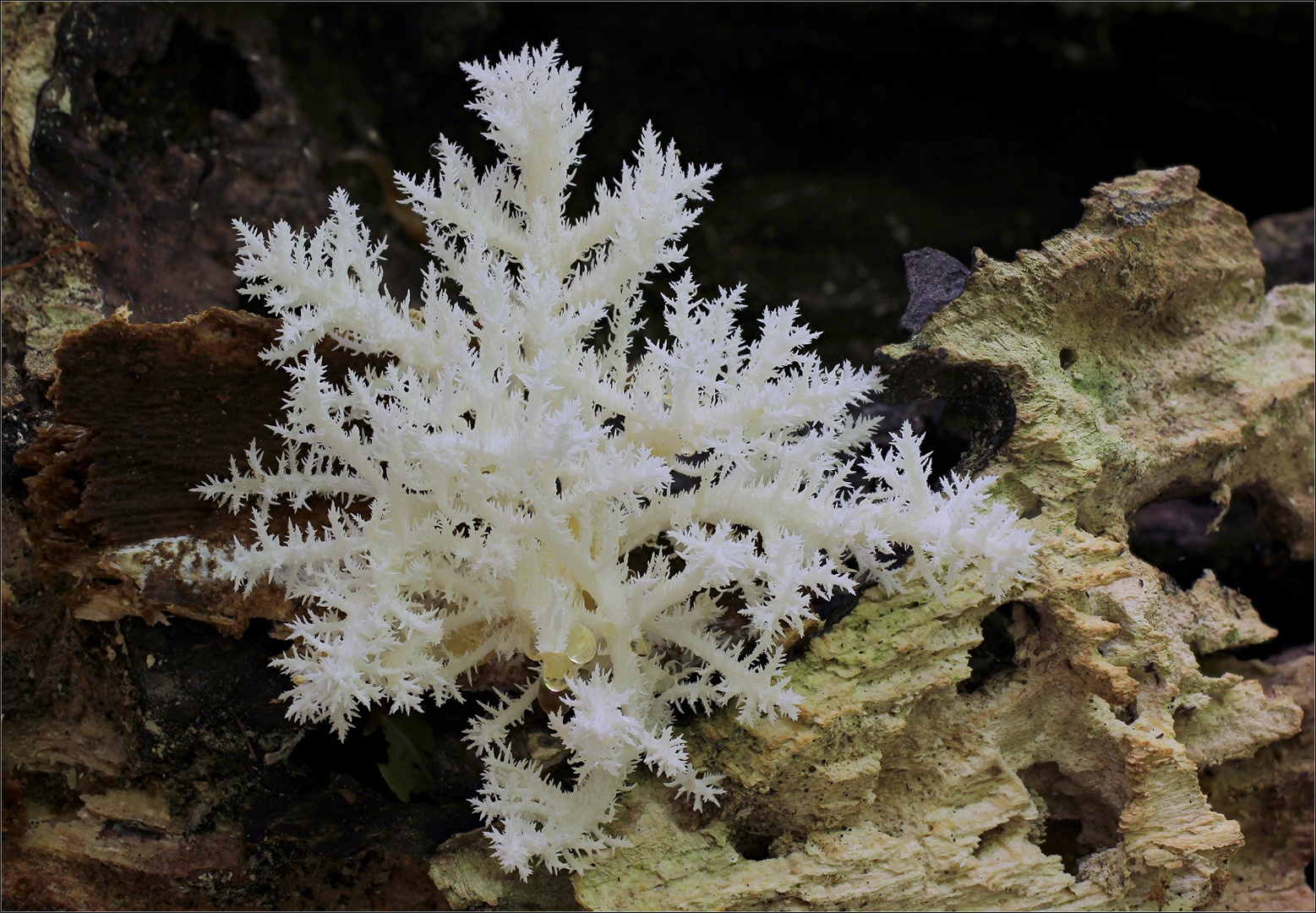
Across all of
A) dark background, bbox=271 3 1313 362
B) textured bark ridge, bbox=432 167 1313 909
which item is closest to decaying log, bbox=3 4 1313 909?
textured bark ridge, bbox=432 167 1313 909

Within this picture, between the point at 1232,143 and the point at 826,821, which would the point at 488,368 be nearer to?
the point at 826,821

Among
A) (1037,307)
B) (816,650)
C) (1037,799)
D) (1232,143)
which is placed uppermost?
(1232,143)

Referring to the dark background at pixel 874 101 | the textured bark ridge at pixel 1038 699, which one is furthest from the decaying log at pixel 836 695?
the dark background at pixel 874 101

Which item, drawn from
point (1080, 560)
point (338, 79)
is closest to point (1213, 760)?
point (1080, 560)

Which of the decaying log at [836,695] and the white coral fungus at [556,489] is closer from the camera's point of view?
the white coral fungus at [556,489]

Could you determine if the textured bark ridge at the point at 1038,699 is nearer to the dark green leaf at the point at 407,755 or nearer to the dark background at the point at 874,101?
the dark green leaf at the point at 407,755

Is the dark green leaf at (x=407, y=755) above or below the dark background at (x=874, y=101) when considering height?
below
